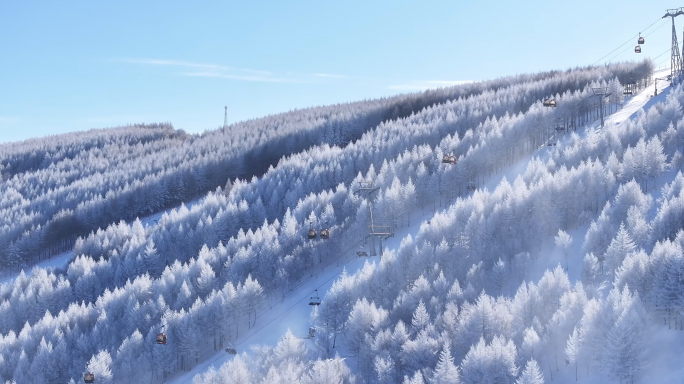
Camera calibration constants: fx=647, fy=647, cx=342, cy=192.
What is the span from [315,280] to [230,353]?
1975 cm

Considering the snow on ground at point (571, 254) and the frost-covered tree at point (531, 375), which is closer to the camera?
the frost-covered tree at point (531, 375)

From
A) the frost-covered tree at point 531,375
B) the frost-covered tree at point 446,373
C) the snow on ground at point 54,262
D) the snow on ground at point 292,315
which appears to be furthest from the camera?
the snow on ground at point 54,262

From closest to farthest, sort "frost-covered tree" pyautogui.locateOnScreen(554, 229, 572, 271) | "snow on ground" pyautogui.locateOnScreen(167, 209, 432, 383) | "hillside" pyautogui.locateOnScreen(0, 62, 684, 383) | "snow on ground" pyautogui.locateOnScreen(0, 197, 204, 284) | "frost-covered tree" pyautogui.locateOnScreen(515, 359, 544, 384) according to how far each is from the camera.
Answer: "frost-covered tree" pyautogui.locateOnScreen(515, 359, 544, 384) → "hillside" pyautogui.locateOnScreen(0, 62, 684, 383) → "frost-covered tree" pyautogui.locateOnScreen(554, 229, 572, 271) → "snow on ground" pyautogui.locateOnScreen(167, 209, 432, 383) → "snow on ground" pyautogui.locateOnScreen(0, 197, 204, 284)

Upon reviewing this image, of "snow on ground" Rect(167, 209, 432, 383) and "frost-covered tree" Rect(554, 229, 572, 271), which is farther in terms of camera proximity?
"snow on ground" Rect(167, 209, 432, 383)

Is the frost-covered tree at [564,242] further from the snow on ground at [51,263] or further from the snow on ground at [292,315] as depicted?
the snow on ground at [51,263]

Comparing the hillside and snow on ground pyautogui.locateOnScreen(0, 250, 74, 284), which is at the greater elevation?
the hillside

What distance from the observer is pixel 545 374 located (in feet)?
196

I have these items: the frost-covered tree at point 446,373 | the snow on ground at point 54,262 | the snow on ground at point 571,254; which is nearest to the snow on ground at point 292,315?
the frost-covered tree at point 446,373

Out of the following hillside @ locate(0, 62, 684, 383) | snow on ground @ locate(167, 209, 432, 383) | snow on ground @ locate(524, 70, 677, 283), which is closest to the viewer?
hillside @ locate(0, 62, 684, 383)

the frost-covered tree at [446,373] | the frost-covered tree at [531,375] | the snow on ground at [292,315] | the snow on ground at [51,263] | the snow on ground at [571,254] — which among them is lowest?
the snow on ground at [51,263]

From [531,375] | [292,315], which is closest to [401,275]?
[292,315]

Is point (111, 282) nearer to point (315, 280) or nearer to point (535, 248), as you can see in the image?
point (315, 280)

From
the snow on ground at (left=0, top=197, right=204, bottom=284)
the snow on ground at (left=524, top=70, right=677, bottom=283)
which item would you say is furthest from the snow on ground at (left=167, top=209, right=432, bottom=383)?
the snow on ground at (left=0, top=197, right=204, bottom=284)

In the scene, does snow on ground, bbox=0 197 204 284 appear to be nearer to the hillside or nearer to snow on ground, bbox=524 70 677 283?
the hillside
